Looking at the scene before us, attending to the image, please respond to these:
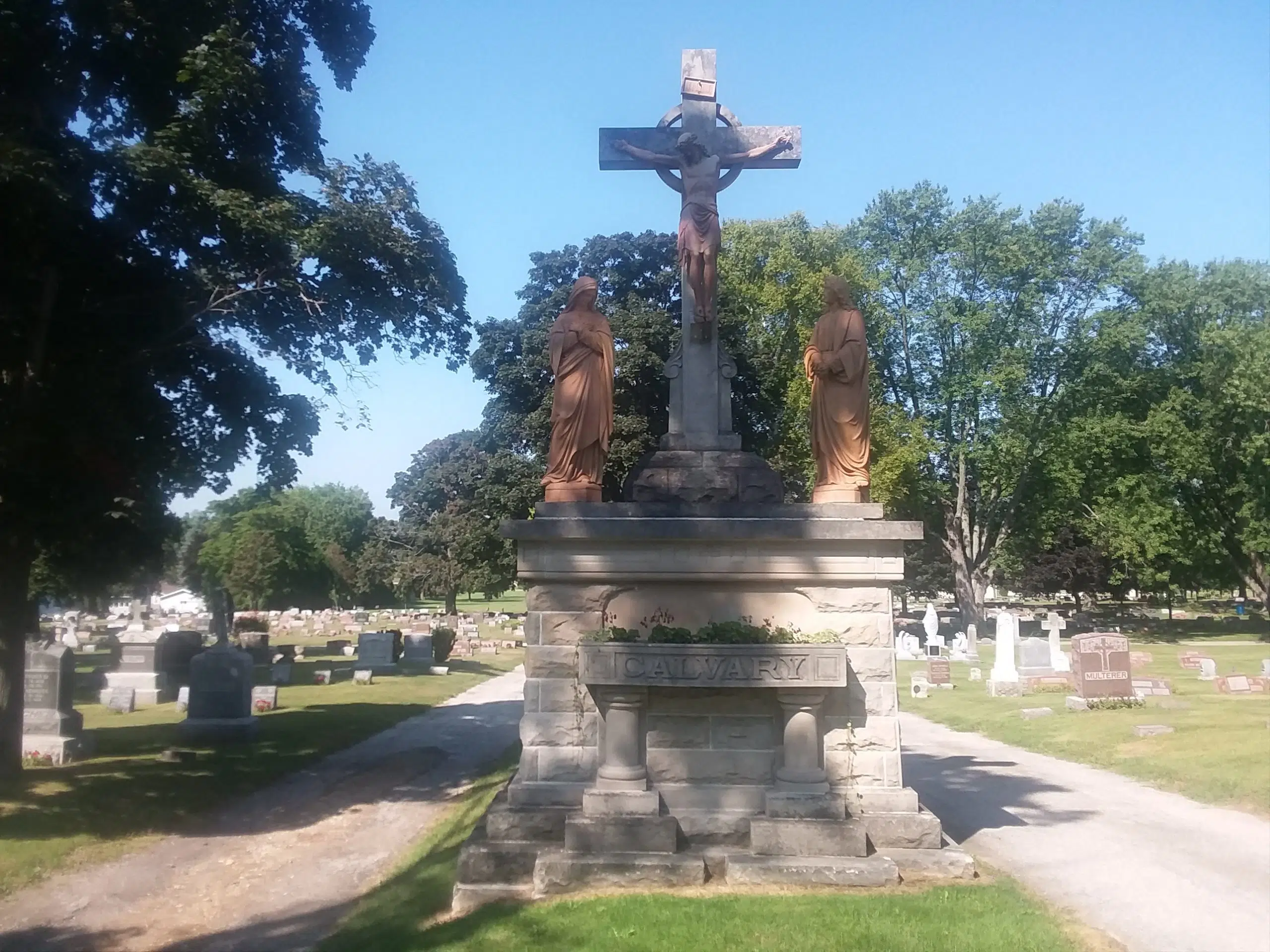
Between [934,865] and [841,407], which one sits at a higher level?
[841,407]

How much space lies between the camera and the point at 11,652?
11141mm

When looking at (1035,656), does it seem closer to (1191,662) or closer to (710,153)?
(1191,662)

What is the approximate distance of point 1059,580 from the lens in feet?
157

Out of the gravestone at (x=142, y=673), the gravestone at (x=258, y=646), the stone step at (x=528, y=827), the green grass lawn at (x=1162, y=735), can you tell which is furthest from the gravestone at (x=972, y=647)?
the stone step at (x=528, y=827)

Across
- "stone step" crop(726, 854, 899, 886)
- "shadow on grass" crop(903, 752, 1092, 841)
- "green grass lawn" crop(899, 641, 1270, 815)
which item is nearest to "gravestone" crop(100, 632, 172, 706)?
"shadow on grass" crop(903, 752, 1092, 841)

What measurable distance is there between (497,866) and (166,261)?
8674mm

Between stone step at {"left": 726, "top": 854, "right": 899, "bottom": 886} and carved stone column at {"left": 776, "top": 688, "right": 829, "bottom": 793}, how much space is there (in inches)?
20.6

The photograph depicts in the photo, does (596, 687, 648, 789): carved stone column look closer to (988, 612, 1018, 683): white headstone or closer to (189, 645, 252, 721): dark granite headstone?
(189, 645, 252, 721): dark granite headstone

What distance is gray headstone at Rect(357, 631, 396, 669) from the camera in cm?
2755

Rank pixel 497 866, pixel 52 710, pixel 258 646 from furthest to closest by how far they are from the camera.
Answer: pixel 258 646 < pixel 52 710 < pixel 497 866

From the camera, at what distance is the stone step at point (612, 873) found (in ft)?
20.5

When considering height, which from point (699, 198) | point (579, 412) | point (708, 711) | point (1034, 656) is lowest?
point (1034, 656)

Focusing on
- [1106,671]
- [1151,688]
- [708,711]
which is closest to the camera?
[708,711]

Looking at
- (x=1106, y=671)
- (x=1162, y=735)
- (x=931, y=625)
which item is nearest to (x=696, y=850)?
(x=1162, y=735)
